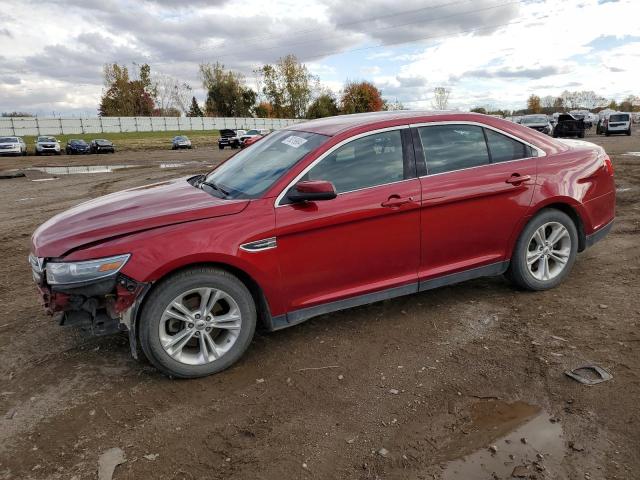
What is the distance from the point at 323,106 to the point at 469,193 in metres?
81.1

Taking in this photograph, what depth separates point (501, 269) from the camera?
14.7 ft

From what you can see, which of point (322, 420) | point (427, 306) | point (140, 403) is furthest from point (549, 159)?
point (140, 403)

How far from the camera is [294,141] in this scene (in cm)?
418

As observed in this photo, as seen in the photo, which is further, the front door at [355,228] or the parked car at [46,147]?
the parked car at [46,147]

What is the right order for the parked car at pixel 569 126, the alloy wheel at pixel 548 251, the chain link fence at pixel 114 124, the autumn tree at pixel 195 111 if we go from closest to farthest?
the alloy wheel at pixel 548 251
the parked car at pixel 569 126
the chain link fence at pixel 114 124
the autumn tree at pixel 195 111

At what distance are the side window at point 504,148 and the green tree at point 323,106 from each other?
79.1 metres

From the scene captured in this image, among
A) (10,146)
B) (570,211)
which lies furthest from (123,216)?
(10,146)

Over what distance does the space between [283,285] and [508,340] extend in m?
1.79

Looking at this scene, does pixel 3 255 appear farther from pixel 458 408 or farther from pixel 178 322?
pixel 458 408

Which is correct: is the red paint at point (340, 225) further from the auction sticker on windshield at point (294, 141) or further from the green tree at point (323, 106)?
the green tree at point (323, 106)

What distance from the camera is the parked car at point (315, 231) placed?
3.27m

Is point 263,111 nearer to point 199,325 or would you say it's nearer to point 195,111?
point 195,111

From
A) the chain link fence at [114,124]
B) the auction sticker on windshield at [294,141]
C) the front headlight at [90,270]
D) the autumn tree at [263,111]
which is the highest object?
the autumn tree at [263,111]

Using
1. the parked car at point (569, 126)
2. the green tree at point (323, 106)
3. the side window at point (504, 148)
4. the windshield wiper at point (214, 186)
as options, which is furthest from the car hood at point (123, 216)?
the green tree at point (323, 106)
